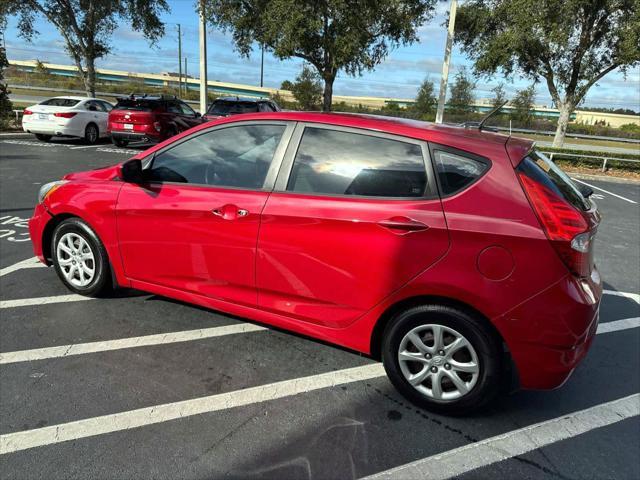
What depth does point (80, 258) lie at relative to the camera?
3.97 metres

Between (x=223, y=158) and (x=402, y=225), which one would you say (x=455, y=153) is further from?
(x=223, y=158)

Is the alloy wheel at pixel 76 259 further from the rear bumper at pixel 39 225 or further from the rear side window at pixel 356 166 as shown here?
the rear side window at pixel 356 166

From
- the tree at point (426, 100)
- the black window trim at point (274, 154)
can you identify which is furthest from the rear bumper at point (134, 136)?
the tree at point (426, 100)

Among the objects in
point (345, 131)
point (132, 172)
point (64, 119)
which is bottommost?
point (132, 172)

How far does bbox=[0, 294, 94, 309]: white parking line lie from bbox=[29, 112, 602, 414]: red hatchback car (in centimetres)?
92

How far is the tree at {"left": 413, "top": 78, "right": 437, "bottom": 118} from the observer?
44.6m

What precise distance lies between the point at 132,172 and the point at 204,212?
69cm

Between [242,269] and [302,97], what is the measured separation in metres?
33.8

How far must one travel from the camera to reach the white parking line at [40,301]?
3.96 metres

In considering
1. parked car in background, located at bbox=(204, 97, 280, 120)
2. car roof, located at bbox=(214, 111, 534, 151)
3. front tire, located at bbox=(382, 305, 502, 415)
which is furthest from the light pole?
front tire, located at bbox=(382, 305, 502, 415)

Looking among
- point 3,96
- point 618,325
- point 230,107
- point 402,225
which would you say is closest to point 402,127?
point 402,225

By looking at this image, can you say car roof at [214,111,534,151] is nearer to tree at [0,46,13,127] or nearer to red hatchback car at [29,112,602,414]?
red hatchback car at [29,112,602,414]

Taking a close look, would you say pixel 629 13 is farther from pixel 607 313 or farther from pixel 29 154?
pixel 29 154

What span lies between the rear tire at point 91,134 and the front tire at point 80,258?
13.3 meters
